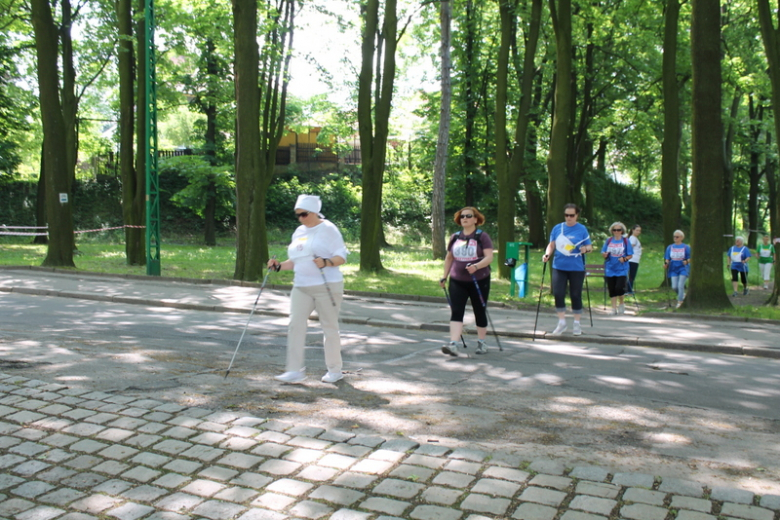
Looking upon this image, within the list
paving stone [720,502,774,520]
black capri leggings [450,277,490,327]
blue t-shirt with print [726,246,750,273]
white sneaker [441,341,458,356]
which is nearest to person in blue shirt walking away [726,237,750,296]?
blue t-shirt with print [726,246,750,273]

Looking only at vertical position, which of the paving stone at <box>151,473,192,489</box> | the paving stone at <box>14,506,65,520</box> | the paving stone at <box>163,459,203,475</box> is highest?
the paving stone at <box>163,459,203,475</box>

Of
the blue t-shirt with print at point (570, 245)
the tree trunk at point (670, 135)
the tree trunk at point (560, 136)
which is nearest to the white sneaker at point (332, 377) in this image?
the blue t-shirt with print at point (570, 245)

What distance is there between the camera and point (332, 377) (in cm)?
736

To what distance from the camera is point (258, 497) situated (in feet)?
13.8

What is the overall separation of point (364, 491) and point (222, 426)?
1601 millimetres

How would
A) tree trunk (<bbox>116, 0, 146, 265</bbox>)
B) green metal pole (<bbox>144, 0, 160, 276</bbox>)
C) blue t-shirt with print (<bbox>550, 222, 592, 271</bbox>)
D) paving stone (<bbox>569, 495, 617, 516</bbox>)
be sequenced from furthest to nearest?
tree trunk (<bbox>116, 0, 146, 265</bbox>)
green metal pole (<bbox>144, 0, 160, 276</bbox>)
blue t-shirt with print (<bbox>550, 222, 592, 271</bbox>)
paving stone (<bbox>569, 495, 617, 516</bbox>)

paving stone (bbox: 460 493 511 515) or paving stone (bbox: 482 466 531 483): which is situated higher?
paving stone (bbox: 482 466 531 483)

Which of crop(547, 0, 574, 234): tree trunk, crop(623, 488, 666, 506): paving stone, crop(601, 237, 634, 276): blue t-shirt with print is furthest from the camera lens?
crop(547, 0, 574, 234): tree trunk

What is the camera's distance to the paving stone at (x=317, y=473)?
Result: 4.45m

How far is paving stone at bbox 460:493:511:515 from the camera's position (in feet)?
13.0

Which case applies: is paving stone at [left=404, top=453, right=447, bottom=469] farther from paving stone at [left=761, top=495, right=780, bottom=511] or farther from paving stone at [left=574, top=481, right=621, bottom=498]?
paving stone at [left=761, top=495, right=780, bottom=511]

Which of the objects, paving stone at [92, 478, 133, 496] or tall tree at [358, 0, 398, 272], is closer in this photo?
paving stone at [92, 478, 133, 496]

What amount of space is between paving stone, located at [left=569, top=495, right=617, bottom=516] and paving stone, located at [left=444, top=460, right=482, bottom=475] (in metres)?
0.65

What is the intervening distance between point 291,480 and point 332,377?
115 inches
